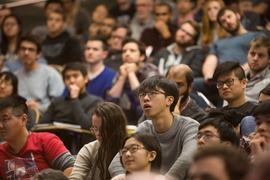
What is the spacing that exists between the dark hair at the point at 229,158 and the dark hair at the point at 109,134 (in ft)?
5.71

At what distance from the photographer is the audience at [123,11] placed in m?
7.90

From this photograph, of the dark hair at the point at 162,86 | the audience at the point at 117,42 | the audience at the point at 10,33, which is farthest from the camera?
the audience at the point at 10,33

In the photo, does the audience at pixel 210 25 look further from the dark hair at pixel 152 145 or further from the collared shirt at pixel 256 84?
the dark hair at pixel 152 145

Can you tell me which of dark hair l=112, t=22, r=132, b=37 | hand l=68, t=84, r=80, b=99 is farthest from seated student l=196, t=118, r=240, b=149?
dark hair l=112, t=22, r=132, b=37

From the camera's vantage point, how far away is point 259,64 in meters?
4.78

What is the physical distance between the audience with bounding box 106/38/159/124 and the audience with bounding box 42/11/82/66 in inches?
50.5

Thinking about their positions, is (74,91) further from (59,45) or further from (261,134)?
(261,134)

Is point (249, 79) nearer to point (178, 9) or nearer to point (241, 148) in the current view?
point (241, 148)

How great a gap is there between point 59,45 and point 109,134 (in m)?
3.52

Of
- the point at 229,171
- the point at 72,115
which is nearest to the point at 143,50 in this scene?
the point at 72,115

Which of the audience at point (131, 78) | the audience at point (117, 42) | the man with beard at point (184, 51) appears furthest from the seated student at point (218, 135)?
the audience at point (117, 42)

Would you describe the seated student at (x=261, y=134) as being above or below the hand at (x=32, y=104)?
above

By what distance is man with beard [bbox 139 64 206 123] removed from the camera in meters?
4.41

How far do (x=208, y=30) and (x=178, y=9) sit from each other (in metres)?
1.02
